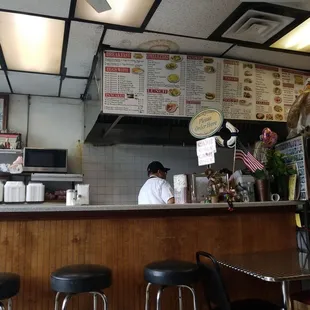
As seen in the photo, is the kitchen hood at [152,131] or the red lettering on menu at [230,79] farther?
the kitchen hood at [152,131]

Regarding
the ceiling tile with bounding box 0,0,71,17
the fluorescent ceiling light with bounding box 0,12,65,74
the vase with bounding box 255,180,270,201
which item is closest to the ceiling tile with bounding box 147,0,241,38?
the ceiling tile with bounding box 0,0,71,17

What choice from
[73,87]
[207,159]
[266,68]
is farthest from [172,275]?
[73,87]

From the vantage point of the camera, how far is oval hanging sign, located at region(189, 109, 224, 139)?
8.92 feet

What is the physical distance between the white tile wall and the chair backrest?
→ 273 cm

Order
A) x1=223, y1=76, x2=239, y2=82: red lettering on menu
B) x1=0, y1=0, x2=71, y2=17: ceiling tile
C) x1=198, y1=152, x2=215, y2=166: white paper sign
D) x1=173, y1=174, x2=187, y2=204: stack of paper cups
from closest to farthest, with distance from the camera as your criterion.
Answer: x1=0, y1=0, x2=71, y2=17: ceiling tile < x1=198, y1=152, x2=215, y2=166: white paper sign < x1=173, y1=174, x2=187, y2=204: stack of paper cups < x1=223, y1=76, x2=239, y2=82: red lettering on menu

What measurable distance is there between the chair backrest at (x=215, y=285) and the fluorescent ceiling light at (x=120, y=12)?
1.88 meters

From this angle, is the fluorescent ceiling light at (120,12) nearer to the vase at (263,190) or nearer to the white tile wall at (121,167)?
the vase at (263,190)

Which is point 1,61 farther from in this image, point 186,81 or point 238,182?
point 238,182

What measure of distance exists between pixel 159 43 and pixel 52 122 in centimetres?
226

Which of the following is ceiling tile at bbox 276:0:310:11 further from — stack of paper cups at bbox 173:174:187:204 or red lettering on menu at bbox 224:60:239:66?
stack of paper cups at bbox 173:174:187:204

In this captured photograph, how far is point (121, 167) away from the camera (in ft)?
15.5

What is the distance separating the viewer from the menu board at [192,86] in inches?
125

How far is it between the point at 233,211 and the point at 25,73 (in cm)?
280

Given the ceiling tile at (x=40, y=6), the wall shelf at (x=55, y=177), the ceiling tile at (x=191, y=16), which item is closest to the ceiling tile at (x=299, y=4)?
the ceiling tile at (x=191, y=16)
